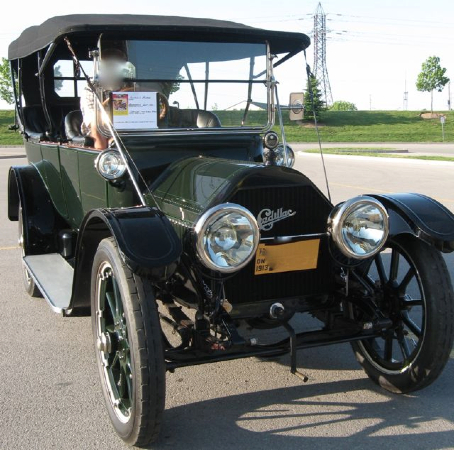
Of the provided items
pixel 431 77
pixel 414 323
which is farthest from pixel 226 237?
pixel 431 77

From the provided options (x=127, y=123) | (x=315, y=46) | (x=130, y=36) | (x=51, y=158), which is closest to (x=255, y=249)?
(x=127, y=123)

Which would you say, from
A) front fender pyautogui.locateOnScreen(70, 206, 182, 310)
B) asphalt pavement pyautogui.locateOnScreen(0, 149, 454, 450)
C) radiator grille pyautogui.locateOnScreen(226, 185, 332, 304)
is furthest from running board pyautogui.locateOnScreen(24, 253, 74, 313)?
radiator grille pyautogui.locateOnScreen(226, 185, 332, 304)

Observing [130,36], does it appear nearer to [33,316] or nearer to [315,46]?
[33,316]

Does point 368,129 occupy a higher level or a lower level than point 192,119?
higher

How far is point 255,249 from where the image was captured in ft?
9.13

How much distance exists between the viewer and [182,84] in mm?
4066

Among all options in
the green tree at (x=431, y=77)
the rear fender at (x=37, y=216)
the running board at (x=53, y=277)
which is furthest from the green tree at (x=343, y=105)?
the running board at (x=53, y=277)

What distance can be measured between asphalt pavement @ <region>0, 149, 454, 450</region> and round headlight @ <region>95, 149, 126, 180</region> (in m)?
1.22

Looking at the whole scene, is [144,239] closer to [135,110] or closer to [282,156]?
[135,110]

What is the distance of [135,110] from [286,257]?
1.49m

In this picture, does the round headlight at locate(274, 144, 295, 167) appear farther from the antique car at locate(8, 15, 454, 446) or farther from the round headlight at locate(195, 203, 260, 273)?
the round headlight at locate(195, 203, 260, 273)

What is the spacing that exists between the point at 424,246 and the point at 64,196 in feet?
9.47

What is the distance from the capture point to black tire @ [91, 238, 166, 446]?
8.60 feet

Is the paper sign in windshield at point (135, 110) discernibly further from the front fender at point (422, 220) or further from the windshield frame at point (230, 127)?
the front fender at point (422, 220)
